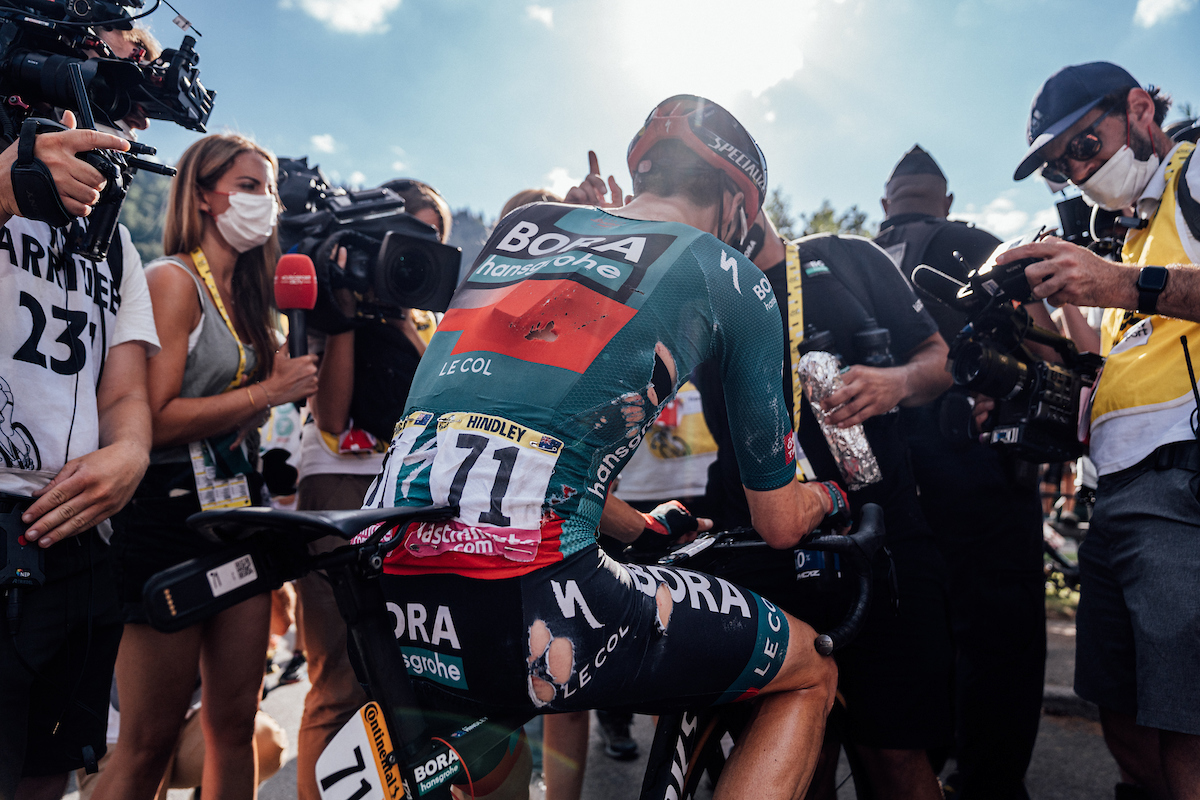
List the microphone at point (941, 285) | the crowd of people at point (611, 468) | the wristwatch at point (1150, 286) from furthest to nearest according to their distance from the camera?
the microphone at point (941, 285)
the wristwatch at point (1150, 286)
the crowd of people at point (611, 468)

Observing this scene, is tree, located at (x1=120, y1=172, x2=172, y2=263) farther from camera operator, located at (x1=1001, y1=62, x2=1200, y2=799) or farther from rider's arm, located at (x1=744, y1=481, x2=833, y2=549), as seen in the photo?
rider's arm, located at (x1=744, y1=481, x2=833, y2=549)

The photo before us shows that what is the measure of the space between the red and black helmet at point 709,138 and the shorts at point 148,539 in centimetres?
203

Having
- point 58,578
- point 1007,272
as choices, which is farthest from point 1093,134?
point 58,578

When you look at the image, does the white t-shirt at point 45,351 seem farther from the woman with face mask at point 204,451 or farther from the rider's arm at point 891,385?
the rider's arm at point 891,385

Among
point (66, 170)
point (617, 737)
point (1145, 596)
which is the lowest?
point (617, 737)

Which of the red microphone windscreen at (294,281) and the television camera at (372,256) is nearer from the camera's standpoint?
the red microphone windscreen at (294,281)

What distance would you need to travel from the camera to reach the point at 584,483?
1.62 metres

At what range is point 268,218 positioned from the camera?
3.07m

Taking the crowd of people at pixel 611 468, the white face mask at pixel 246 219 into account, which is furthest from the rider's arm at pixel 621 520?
the white face mask at pixel 246 219

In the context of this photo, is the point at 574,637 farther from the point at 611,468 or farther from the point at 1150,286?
the point at 1150,286

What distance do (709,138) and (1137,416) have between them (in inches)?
66.7

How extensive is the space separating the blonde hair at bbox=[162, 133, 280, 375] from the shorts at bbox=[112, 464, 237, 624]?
0.66 meters

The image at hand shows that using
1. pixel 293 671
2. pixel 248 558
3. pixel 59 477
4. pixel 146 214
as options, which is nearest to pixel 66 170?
pixel 59 477

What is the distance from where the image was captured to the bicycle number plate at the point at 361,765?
4.34 ft
